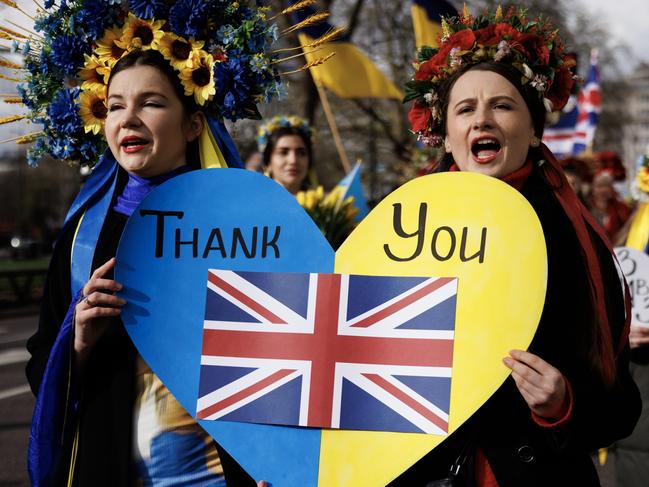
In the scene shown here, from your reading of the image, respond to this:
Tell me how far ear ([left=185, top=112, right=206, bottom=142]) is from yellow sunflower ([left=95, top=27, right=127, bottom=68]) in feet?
0.82

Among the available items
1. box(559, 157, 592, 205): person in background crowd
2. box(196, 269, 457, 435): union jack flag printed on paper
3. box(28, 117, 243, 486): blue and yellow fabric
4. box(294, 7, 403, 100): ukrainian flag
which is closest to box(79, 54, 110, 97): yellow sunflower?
box(28, 117, 243, 486): blue and yellow fabric

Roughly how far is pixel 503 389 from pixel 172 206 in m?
0.88

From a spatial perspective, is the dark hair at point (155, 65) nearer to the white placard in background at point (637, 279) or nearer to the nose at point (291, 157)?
the white placard in background at point (637, 279)

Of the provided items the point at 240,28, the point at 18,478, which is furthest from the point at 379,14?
the point at 240,28

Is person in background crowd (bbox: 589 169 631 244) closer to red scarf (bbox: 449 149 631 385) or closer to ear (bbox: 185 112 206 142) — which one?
red scarf (bbox: 449 149 631 385)

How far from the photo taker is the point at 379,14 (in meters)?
21.7

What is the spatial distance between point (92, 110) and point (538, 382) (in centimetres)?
140

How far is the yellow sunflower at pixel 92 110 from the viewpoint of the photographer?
2287mm

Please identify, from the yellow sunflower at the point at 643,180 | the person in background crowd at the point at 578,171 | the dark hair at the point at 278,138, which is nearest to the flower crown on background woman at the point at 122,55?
the dark hair at the point at 278,138

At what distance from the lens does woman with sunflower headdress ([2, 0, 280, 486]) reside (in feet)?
6.77

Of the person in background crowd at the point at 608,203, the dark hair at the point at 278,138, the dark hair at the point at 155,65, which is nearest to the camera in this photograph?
the dark hair at the point at 155,65

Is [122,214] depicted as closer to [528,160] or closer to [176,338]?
[176,338]

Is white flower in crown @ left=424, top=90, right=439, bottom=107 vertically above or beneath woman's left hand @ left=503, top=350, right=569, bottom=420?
above

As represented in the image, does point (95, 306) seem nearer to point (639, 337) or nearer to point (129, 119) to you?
point (129, 119)
